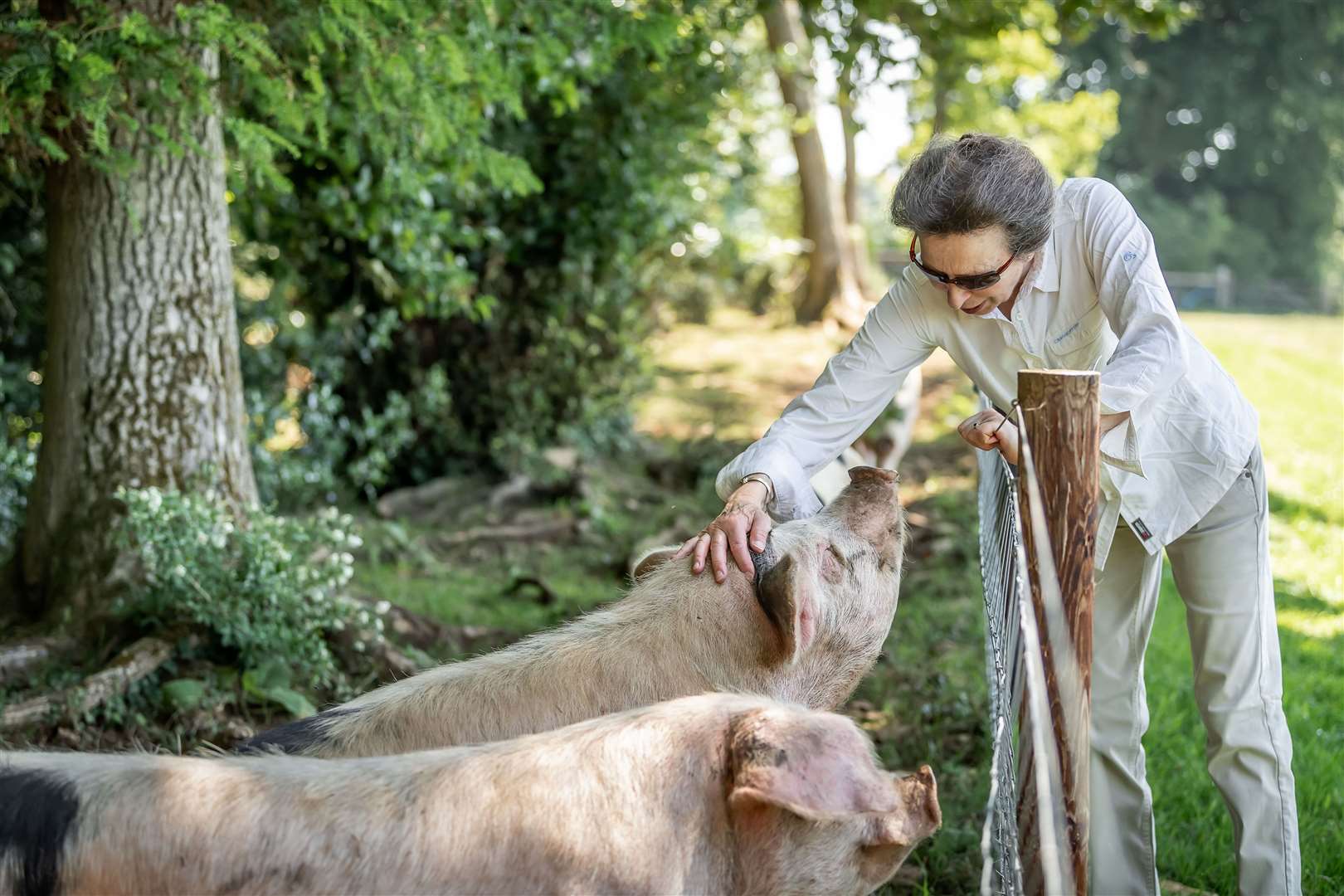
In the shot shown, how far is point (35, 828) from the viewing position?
6.91 ft

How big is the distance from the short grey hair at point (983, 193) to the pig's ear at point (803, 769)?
143 centimetres

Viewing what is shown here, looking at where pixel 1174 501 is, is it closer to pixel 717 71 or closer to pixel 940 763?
pixel 940 763

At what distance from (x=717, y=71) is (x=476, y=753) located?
26.8 feet

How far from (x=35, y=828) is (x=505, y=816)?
2.51 feet

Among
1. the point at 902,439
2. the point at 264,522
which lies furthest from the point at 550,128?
the point at 264,522

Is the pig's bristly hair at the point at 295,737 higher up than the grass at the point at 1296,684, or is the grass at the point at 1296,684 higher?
the pig's bristly hair at the point at 295,737

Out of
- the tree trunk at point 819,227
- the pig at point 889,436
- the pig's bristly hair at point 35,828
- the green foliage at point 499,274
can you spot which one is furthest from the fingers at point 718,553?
the tree trunk at point 819,227

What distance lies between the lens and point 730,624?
10.4ft

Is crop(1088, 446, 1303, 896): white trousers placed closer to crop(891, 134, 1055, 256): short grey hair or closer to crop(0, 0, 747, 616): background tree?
crop(891, 134, 1055, 256): short grey hair

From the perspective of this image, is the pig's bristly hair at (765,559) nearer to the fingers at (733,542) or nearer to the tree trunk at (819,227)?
the fingers at (733,542)

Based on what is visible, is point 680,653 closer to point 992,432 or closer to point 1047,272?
point 992,432

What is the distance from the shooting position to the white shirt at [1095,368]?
3035 millimetres

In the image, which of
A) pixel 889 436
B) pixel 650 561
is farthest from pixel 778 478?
pixel 889 436

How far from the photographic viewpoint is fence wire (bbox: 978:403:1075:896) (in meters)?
2.13
